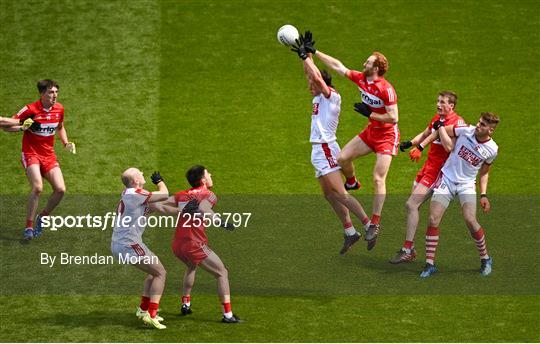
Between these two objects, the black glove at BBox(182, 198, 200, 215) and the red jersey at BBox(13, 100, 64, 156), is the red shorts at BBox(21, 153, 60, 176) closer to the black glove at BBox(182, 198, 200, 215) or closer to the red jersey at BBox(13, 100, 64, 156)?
the red jersey at BBox(13, 100, 64, 156)

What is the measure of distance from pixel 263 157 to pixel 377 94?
4.44 metres

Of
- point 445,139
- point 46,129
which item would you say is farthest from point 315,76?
point 46,129

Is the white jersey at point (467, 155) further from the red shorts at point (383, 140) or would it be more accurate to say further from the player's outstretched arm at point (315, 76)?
the player's outstretched arm at point (315, 76)

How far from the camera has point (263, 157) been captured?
2169 centimetres

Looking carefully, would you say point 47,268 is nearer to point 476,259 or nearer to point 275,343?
point 275,343

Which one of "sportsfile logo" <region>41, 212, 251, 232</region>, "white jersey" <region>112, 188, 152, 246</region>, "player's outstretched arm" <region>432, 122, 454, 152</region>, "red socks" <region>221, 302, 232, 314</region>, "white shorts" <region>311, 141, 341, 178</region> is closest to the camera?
"white jersey" <region>112, 188, 152, 246</region>

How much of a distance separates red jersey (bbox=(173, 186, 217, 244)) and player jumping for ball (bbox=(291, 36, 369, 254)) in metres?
2.24

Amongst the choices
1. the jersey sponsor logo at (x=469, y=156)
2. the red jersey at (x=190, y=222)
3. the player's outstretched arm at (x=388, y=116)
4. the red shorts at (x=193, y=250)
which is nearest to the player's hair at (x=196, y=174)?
the red jersey at (x=190, y=222)

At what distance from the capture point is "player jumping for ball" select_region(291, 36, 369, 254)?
17.7 m

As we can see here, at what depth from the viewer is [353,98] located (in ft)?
77.0

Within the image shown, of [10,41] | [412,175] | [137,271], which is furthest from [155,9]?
[137,271]

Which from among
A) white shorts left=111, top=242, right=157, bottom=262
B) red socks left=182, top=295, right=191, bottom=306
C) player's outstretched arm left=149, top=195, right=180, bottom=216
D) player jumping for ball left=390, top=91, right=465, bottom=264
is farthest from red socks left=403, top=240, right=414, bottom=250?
white shorts left=111, top=242, right=157, bottom=262

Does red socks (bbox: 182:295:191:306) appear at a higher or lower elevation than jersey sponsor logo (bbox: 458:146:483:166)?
lower

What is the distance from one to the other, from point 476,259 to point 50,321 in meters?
6.11
